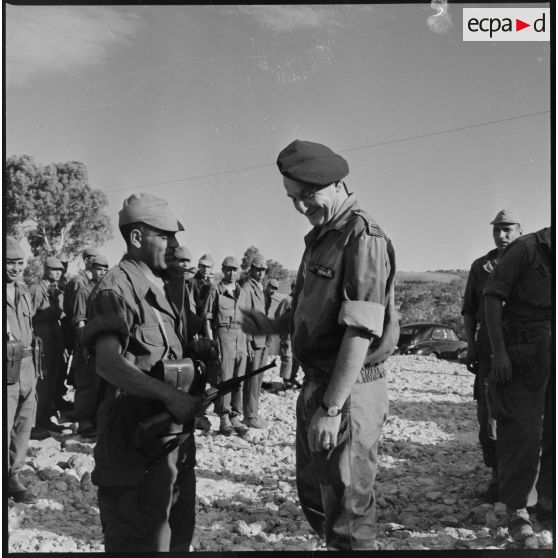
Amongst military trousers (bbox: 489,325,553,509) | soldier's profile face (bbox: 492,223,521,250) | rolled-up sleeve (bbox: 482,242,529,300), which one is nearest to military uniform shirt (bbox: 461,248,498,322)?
soldier's profile face (bbox: 492,223,521,250)

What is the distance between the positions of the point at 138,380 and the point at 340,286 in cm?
82

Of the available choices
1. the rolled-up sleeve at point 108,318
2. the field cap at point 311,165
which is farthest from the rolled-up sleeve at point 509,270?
the rolled-up sleeve at point 108,318

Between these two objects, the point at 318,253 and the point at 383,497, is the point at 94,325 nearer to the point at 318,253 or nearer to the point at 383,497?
the point at 318,253

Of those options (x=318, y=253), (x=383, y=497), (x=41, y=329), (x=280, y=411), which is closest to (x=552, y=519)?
(x=383, y=497)

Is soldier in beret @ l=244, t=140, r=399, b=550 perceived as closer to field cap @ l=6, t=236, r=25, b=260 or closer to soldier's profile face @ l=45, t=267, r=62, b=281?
field cap @ l=6, t=236, r=25, b=260

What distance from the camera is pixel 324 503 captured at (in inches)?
99.3

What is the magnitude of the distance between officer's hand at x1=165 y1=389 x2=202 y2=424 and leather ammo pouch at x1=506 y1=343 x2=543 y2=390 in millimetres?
1733

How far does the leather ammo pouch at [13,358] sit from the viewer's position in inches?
139

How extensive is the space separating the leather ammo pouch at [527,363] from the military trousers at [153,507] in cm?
171

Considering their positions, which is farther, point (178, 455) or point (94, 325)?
point (178, 455)

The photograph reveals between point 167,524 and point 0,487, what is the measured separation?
2.98ft

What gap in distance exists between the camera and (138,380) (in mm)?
2371

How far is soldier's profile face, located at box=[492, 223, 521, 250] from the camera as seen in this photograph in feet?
11.8

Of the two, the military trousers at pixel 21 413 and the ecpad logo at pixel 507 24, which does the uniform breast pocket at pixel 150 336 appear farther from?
the ecpad logo at pixel 507 24
